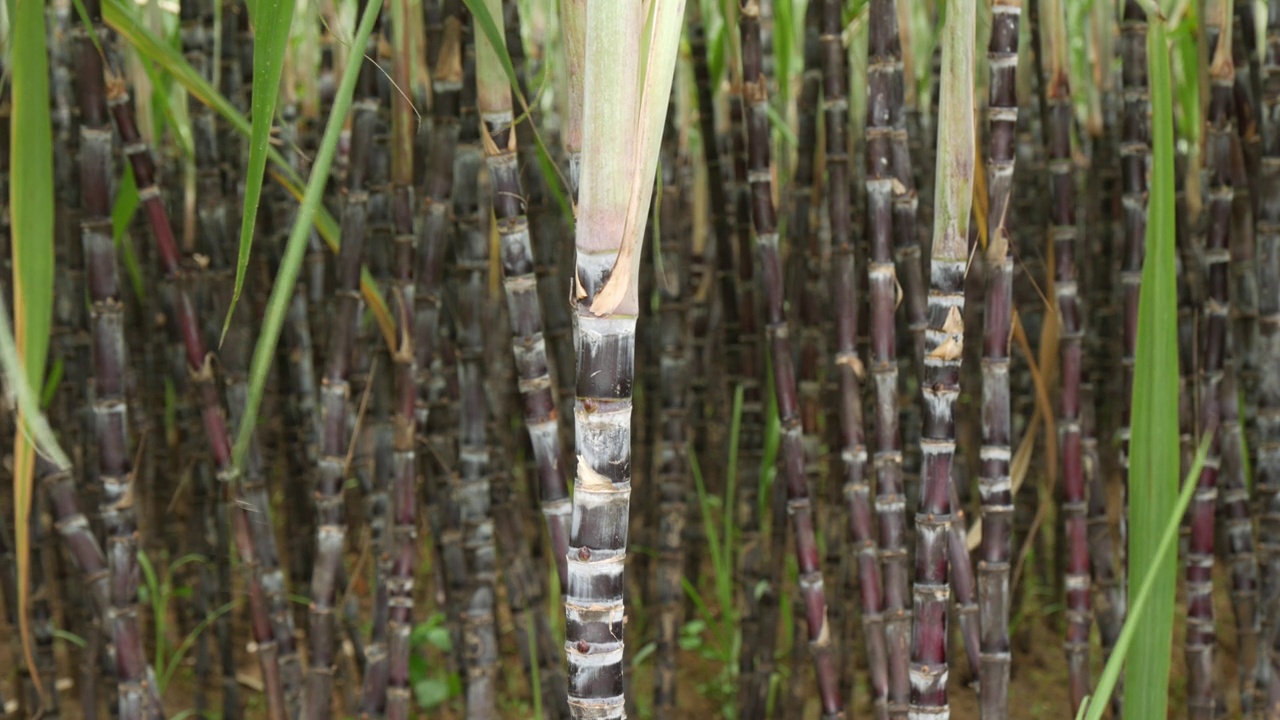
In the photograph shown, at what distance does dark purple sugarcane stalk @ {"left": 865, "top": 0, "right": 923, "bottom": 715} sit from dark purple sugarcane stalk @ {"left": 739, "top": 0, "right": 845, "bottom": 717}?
0.08 meters

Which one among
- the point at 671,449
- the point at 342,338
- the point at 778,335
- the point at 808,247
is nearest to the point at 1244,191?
the point at 808,247

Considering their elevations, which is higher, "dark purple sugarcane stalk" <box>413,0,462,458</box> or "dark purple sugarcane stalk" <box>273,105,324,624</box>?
"dark purple sugarcane stalk" <box>413,0,462,458</box>

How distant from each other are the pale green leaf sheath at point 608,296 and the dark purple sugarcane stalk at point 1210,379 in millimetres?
677

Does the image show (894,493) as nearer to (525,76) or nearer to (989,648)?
(989,648)

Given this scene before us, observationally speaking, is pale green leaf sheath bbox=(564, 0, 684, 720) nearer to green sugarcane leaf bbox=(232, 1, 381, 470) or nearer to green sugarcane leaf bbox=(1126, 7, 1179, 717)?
green sugarcane leaf bbox=(232, 1, 381, 470)

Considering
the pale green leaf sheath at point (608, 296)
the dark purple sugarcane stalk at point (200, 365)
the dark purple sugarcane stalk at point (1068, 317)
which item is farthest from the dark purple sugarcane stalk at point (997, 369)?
the dark purple sugarcane stalk at point (200, 365)

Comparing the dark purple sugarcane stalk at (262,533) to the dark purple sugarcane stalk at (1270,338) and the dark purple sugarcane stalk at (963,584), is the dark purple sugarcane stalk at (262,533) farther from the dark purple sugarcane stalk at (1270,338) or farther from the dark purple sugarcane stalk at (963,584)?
the dark purple sugarcane stalk at (1270,338)

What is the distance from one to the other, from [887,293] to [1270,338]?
1.52 feet

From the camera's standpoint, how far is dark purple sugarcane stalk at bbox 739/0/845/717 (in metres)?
0.87

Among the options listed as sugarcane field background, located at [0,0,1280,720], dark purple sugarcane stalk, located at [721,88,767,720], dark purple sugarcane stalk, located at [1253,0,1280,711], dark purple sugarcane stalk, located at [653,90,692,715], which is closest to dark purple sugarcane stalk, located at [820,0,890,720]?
sugarcane field background, located at [0,0,1280,720]

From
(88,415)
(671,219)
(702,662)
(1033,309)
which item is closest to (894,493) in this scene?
(671,219)

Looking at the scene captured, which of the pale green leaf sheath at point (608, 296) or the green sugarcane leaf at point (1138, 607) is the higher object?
the pale green leaf sheath at point (608, 296)

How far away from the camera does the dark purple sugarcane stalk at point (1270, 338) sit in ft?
3.05

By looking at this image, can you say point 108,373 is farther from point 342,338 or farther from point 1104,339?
point 1104,339
